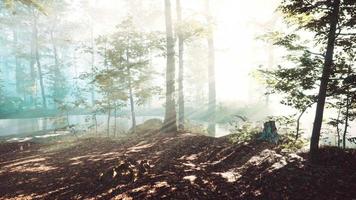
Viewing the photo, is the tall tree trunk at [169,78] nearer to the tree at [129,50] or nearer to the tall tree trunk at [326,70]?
the tree at [129,50]

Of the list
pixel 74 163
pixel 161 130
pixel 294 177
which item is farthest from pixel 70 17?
pixel 294 177

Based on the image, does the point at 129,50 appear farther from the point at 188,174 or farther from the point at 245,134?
the point at 188,174

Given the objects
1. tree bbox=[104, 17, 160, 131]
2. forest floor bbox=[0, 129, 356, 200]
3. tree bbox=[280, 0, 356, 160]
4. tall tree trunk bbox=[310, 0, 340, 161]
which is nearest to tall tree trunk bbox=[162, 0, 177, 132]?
tree bbox=[104, 17, 160, 131]

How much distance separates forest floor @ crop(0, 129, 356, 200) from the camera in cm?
726

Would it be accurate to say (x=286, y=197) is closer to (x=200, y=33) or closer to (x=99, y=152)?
(x=99, y=152)

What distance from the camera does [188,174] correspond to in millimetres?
8469

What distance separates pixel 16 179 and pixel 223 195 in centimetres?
674

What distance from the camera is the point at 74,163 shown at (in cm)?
1123

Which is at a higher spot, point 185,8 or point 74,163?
point 185,8

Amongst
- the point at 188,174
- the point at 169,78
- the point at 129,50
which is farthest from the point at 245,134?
the point at 129,50

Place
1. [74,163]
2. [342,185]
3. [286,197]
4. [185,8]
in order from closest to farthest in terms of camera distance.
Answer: [286,197] < [342,185] < [74,163] < [185,8]

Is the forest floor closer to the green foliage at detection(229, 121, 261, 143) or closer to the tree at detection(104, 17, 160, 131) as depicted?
the green foliage at detection(229, 121, 261, 143)

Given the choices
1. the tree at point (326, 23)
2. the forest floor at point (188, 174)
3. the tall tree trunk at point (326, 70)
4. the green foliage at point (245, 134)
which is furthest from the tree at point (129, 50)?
the tall tree trunk at point (326, 70)

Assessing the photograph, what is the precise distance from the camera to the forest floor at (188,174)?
726 centimetres
